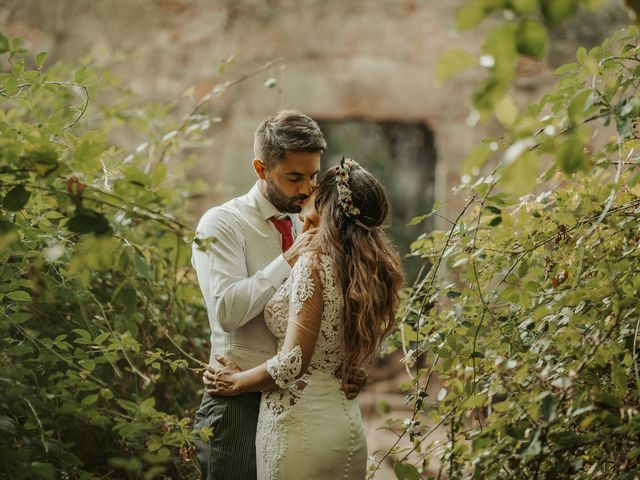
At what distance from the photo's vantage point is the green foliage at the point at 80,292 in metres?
1.50

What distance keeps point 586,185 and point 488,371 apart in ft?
2.05

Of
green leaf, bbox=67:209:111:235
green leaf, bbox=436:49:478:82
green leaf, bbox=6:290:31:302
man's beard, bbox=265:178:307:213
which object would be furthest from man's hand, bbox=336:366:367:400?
green leaf, bbox=436:49:478:82

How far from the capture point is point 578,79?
72.3 inches

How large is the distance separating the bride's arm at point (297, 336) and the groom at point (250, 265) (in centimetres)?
→ 12

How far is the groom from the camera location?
89.4 inches

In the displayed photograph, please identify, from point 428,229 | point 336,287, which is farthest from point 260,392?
point 428,229

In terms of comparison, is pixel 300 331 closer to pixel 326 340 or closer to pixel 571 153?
pixel 326 340

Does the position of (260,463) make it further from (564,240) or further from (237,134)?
(237,134)

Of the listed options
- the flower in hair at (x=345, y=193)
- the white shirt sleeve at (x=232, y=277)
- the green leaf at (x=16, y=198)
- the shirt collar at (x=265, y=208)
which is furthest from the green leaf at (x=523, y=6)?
the shirt collar at (x=265, y=208)

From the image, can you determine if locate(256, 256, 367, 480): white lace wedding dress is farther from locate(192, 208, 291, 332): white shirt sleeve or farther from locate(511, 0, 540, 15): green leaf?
locate(511, 0, 540, 15): green leaf

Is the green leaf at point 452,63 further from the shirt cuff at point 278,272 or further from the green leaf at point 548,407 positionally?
the shirt cuff at point 278,272

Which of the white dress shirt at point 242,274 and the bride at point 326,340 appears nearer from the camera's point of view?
the bride at point 326,340

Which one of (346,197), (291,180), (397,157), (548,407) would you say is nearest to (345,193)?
(346,197)

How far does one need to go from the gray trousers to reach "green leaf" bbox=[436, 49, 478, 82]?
1500mm
